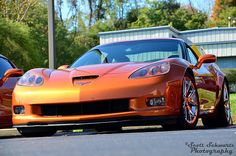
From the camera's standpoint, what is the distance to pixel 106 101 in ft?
19.2

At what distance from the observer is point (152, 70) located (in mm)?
6043

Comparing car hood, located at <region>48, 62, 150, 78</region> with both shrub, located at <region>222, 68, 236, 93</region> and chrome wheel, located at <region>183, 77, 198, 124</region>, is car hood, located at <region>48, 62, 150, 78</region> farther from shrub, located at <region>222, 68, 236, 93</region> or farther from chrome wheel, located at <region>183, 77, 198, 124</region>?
shrub, located at <region>222, 68, 236, 93</region>

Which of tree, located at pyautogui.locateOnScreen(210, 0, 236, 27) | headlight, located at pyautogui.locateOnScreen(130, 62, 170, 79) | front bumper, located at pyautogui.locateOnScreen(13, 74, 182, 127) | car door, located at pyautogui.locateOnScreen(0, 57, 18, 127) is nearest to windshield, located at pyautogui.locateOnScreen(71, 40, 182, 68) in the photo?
headlight, located at pyautogui.locateOnScreen(130, 62, 170, 79)

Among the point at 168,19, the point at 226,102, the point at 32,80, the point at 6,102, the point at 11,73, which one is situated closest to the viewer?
the point at 32,80

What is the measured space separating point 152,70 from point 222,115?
2224 mm

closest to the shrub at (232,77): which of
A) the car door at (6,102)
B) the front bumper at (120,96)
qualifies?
the car door at (6,102)

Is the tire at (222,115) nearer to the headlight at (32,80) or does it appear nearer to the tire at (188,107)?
the tire at (188,107)

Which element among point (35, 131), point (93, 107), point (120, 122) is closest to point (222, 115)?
point (120, 122)

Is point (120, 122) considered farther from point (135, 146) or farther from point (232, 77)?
point (232, 77)

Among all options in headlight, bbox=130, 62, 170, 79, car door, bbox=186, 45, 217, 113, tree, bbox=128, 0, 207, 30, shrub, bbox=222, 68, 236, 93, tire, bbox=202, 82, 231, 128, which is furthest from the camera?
tree, bbox=128, 0, 207, 30

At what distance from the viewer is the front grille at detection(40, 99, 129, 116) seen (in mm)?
5863

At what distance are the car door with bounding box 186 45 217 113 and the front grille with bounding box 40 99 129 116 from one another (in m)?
1.44

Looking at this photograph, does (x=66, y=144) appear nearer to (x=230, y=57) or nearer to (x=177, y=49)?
(x=177, y=49)

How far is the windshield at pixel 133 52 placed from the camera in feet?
23.5
